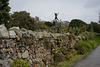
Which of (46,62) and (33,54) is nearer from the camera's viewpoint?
(33,54)

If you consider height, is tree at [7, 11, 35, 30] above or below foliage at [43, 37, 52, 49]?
above

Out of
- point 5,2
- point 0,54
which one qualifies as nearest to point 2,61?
point 0,54

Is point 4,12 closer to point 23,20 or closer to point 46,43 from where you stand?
point 23,20

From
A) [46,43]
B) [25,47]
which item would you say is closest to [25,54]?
[25,47]

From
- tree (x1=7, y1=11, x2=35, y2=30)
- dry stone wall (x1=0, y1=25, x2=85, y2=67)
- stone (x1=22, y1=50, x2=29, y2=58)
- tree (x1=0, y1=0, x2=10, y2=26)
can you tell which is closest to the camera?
dry stone wall (x1=0, y1=25, x2=85, y2=67)

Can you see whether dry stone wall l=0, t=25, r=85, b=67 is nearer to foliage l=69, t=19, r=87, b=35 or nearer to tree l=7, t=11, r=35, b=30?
foliage l=69, t=19, r=87, b=35

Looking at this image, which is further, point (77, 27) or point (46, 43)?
point (77, 27)

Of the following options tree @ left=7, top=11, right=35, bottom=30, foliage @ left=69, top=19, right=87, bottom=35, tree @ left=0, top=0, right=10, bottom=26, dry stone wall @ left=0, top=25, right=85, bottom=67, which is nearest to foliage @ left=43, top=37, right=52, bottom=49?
dry stone wall @ left=0, top=25, right=85, bottom=67

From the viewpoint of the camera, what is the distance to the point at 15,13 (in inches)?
1176

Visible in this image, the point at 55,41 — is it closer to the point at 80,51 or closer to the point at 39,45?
the point at 39,45

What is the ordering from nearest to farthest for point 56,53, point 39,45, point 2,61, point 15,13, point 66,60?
1. point 2,61
2. point 39,45
3. point 56,53
4. point 66,60
5. point 15,13

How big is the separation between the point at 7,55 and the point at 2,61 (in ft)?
0.91

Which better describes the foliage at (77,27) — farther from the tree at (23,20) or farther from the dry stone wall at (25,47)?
the tree at (23,20)

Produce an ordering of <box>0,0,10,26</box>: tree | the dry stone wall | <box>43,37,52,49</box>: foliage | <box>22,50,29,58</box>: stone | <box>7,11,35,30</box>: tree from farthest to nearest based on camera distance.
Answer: <box>7,11,35,30</box>: tree < <box>0,0,10,26</box>: tree < <box>43,37,52,49</box>: foliage < <box>22,50,29,58</box>: stone < the dry stone wall
